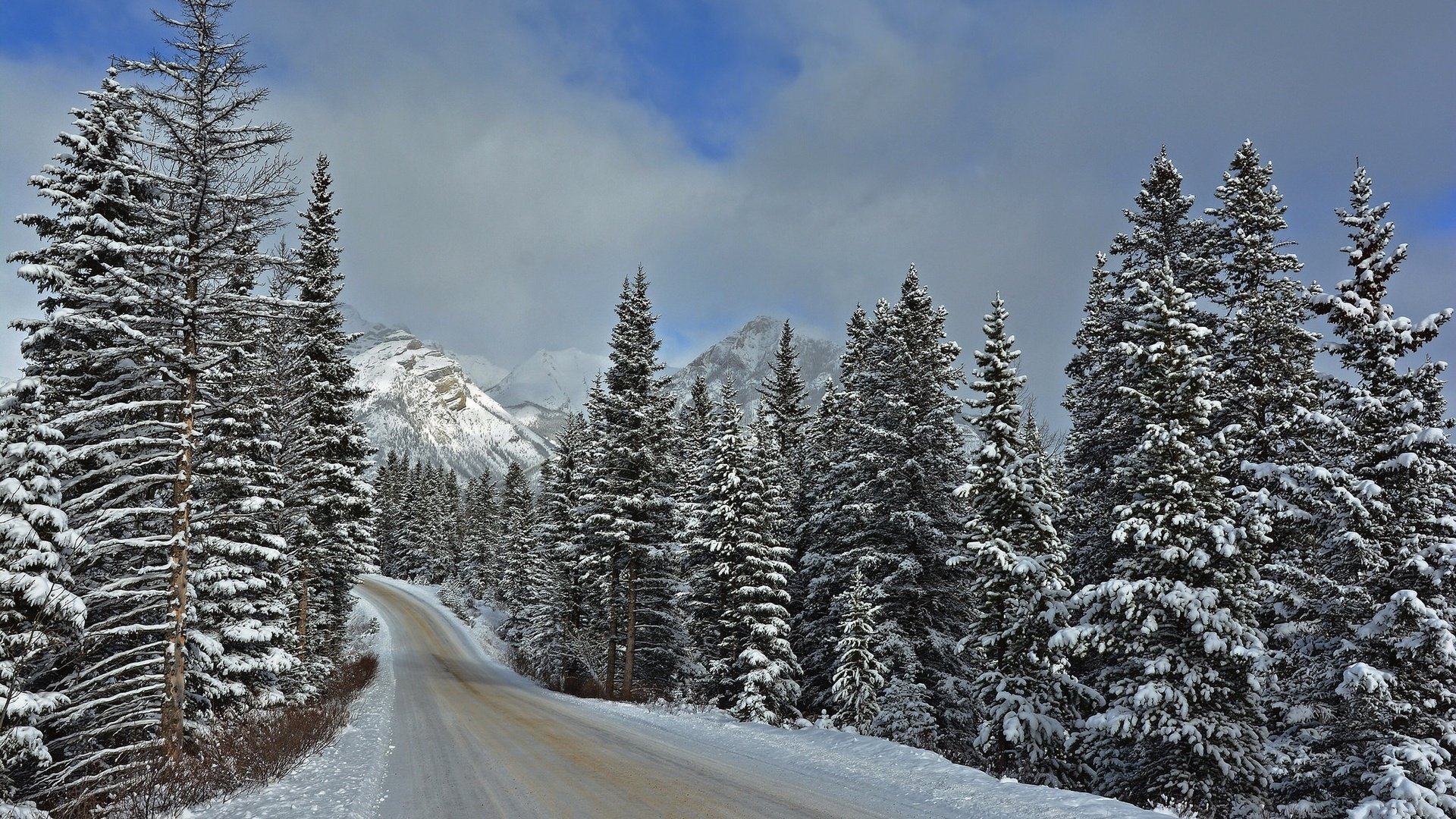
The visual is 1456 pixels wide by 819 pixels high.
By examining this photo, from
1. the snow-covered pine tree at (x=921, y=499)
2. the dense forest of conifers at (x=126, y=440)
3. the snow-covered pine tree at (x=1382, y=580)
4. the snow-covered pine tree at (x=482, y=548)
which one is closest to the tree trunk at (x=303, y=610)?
the dense forest of conifers at (x=126, y=440)

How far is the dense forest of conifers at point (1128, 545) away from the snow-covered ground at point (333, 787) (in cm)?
1087

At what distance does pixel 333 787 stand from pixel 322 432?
1541 centimetres

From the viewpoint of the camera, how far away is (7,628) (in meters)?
11.2

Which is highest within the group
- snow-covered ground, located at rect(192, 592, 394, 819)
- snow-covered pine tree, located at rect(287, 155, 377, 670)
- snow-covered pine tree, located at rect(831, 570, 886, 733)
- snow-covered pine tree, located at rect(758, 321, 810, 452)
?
snow-covered pine tree, located at rect(758, 321, 810, 452)

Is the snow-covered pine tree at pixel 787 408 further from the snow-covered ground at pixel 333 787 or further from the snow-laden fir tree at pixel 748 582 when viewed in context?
the snow-covered ground at pixel 333 787

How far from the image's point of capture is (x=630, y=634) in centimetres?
2883

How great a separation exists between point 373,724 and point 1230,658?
71.2 feet

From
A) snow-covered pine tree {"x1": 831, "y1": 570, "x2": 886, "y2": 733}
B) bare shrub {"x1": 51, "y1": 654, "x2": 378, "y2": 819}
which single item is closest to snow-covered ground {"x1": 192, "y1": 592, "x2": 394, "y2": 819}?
bare shrub {"x1": 51, "y1": 654, "x2": 378, "y2": 819}

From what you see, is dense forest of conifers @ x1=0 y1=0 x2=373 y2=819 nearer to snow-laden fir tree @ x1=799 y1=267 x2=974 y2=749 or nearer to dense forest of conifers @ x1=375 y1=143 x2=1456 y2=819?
dense forest of conifers @ x1=375 y1=143 x2=1456 y2=819

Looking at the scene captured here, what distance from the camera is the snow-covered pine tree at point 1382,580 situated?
38.6ft

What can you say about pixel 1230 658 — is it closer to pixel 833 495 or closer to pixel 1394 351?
pixel 1394 351

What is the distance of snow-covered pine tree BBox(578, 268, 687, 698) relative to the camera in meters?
28.6

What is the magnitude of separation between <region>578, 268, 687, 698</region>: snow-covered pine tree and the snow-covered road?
800 centimetres

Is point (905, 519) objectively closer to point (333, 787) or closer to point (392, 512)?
point (333, 787)
